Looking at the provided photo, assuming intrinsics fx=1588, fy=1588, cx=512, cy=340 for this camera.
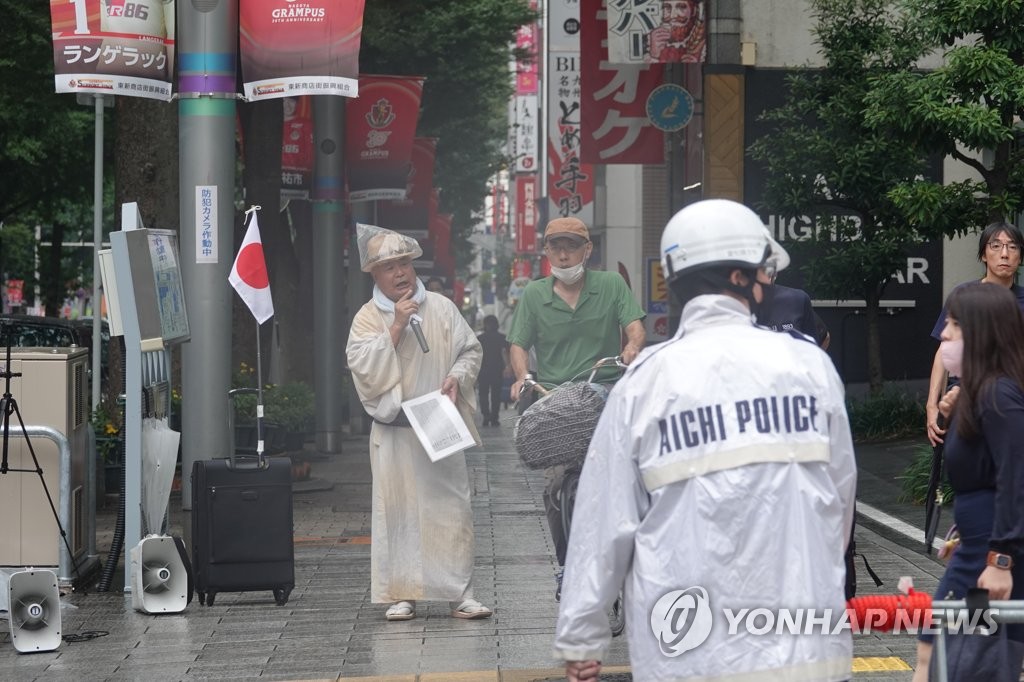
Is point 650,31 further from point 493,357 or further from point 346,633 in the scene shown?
point 346,633

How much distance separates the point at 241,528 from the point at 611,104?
48.2 feet

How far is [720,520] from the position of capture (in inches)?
128

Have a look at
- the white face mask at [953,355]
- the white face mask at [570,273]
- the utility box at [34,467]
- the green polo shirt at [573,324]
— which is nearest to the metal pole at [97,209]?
→ the utility box at [34,467]

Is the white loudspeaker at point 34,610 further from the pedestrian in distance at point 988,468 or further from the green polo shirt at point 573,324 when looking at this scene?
the pedestrian in distance at point 988,468

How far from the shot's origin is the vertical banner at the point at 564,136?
33.6m

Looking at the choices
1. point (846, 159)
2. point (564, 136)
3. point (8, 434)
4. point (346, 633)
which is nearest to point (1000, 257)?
point (346, 633)

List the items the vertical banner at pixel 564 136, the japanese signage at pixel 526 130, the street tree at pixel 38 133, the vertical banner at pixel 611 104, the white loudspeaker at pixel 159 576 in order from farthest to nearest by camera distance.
Answer: 1. the japanese signage at pixel 526 130
2. the vertical banner at pixel 564 136
3. the vertical banner at pixel 611 104
4. the street tree at pixel 38 133
5. the white loudspeaker at pixel 159 576

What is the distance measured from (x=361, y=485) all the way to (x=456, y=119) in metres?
16.6

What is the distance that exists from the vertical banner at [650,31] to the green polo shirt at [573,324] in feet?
37.4

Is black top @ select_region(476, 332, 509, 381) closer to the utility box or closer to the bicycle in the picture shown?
the utility box

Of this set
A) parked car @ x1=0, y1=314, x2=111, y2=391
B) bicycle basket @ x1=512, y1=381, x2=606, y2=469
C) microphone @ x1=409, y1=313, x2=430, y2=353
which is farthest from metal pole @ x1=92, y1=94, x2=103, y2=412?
bicycle basket @ x1=512, y1=381, x2=606, y2=469

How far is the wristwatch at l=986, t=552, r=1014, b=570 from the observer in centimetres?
462

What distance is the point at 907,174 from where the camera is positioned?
1838cm

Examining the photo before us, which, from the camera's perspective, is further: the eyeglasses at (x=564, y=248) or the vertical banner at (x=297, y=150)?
the vertical banner at (x=297, y=150)
